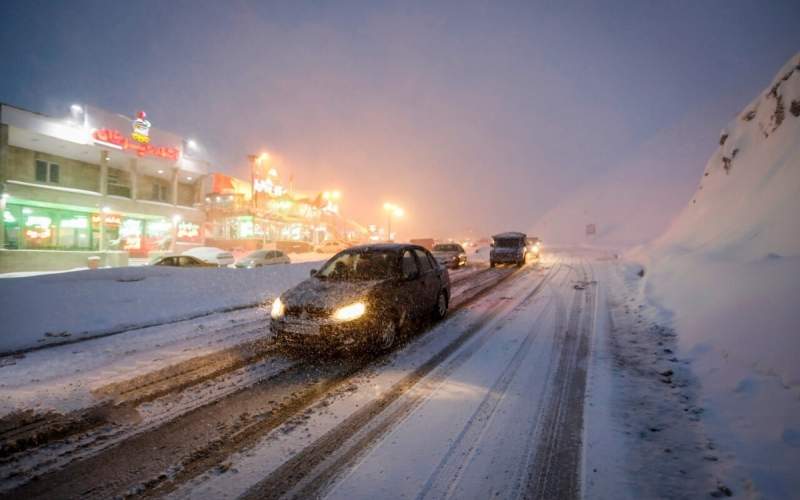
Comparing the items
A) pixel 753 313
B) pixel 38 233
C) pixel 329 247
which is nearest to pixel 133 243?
pixel 38 233

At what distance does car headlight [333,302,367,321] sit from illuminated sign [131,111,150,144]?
96.9 ft

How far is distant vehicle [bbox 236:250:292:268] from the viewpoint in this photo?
2038 cm

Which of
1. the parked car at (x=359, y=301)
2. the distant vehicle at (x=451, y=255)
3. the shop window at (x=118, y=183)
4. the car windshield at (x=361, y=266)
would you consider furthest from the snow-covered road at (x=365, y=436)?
the shop window at (x=118, y=183)

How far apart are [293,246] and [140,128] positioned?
57.0ft

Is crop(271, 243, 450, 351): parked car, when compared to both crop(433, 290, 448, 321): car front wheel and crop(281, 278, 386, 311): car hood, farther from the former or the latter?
crop(433, 290, 448, 321): car front wheel

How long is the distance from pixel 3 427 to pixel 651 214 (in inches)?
3570

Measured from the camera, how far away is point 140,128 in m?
26.9

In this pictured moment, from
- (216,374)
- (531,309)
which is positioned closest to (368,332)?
(216,374)

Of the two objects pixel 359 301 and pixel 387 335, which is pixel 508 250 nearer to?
pixel 387 335

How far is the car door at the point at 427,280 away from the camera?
716 cm

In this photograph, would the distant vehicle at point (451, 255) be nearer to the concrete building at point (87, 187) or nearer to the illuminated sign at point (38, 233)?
the concrete building at point (87, 187)

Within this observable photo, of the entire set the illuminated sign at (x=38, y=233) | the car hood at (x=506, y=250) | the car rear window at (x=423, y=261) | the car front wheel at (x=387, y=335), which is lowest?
the car front wheel at (x=387, y=335)

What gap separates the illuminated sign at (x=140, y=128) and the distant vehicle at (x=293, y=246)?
49.3ft

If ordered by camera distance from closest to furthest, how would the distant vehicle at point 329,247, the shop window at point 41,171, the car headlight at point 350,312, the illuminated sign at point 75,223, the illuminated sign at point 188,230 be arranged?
the car headlight at point 350,312
the shop window at point 41,171
the illuminated sign at point 75,223
the illuminated sign at point 188,230
the distant vehicle at point 329,247
